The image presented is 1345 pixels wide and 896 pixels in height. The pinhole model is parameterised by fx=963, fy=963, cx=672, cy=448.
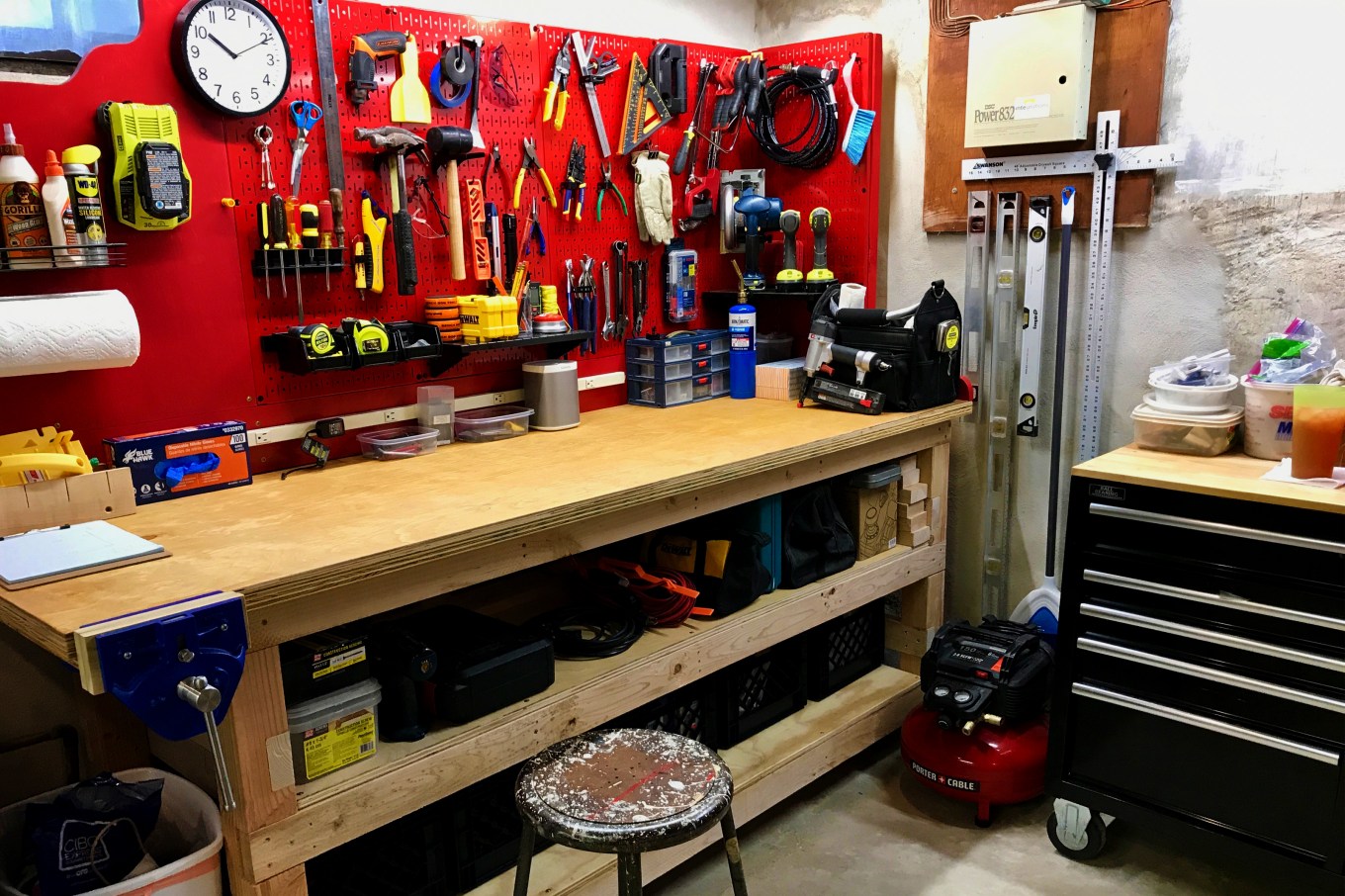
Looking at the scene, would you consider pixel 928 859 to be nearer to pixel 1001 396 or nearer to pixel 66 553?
pixel 1001 396

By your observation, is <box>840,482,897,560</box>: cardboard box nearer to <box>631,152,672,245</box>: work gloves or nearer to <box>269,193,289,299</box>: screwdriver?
<box>631,152,672,245</box>: work gloves

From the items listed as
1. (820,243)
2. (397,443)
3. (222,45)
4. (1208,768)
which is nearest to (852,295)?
Answer: (820,243)

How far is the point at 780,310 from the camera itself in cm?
330

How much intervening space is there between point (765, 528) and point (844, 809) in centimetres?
83

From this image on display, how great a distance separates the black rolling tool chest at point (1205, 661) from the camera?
6.49 feet

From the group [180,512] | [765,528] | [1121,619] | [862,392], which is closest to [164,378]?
[180,512]

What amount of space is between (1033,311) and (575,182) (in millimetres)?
1364

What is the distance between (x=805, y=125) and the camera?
308 cm

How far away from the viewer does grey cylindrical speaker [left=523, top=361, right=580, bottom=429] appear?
2.52 metres

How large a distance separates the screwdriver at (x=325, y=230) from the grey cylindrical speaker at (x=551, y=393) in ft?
1.91

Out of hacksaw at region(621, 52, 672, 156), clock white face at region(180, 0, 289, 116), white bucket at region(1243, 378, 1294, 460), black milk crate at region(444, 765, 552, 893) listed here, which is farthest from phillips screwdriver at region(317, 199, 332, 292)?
white bucket at region(1243, 378, 1294, 460)

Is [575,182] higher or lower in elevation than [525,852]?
higher

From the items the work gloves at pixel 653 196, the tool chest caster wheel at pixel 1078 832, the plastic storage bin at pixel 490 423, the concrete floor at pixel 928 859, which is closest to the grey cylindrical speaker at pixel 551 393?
the plastic storage bin at pixel 490 423

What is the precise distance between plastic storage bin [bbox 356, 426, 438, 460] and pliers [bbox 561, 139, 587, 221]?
77cm
